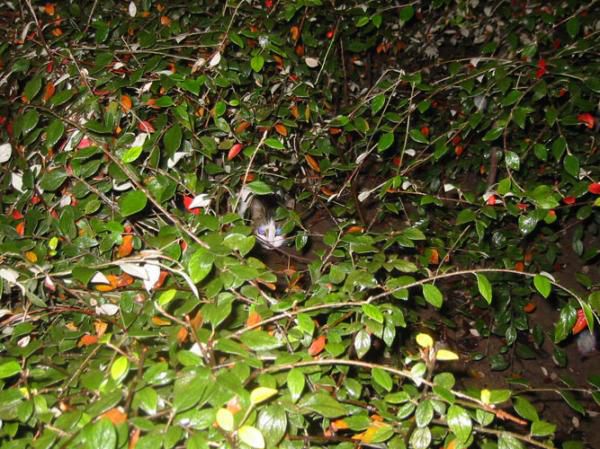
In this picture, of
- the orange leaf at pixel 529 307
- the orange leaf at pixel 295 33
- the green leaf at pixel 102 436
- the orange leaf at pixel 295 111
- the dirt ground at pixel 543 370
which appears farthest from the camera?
the orange leaf at pixel 529 307

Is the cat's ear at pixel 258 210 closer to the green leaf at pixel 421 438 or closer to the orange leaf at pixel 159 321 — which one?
the orange leaf at pixel 159 321

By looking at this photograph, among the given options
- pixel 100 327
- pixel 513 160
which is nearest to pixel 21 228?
pixel 100 327

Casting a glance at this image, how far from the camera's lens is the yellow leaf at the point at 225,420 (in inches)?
24.0

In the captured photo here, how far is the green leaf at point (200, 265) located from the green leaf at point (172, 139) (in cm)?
39

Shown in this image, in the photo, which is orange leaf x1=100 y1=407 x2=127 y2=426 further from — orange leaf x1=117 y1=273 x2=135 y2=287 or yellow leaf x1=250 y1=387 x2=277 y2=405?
orange leaf x1=117 y1=273 x2=135 y2=287

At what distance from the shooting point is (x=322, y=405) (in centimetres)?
74

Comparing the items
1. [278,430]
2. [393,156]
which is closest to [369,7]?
[393,156]

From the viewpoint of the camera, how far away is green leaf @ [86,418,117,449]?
569 millimetres

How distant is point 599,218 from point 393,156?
3.47 ft

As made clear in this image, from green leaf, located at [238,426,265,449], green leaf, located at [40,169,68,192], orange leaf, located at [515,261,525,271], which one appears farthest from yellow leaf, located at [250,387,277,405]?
orange leaf, located at [515,261,525,271]

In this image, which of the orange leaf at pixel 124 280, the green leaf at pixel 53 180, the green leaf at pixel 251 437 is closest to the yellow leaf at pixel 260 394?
the green leaf at pixel 251 437

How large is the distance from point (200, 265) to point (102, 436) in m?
0.30

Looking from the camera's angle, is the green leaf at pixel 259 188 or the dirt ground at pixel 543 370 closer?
the green leaf at pixel 259 188

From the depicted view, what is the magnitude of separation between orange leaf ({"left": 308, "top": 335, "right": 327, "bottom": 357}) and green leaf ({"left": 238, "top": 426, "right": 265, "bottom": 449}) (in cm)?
25
